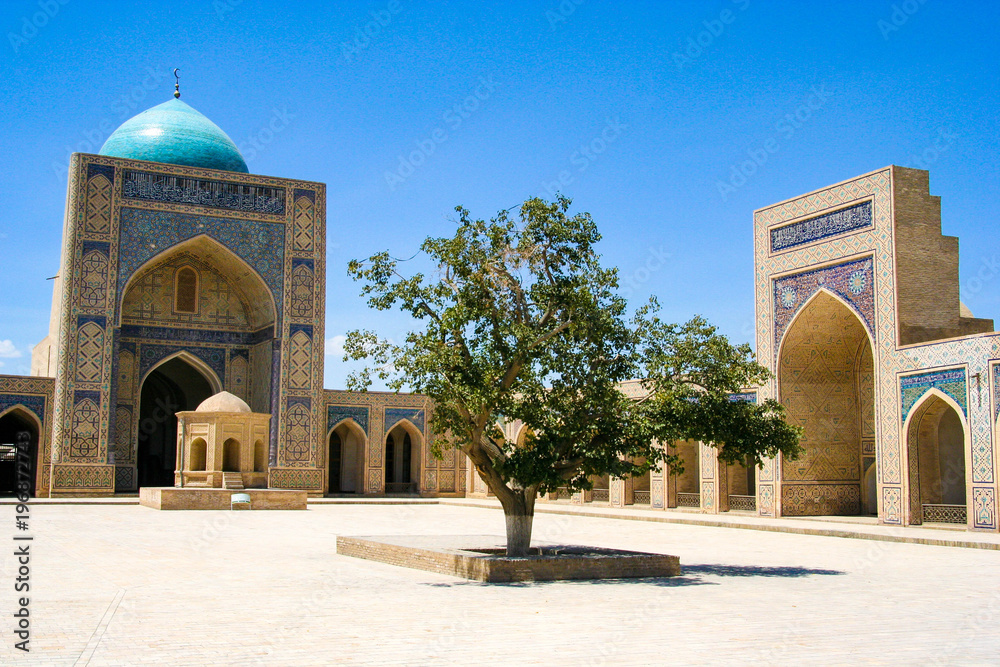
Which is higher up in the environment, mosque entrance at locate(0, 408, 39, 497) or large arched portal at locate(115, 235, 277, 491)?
large arched portal at locate(115, 235, 277, 491)

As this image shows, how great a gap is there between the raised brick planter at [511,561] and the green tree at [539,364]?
0.75 metres

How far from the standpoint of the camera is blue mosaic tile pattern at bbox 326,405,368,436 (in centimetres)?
2869

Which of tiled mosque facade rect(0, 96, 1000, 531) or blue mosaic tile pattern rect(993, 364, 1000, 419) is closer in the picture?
blue mosaic tile pattern rect(993, 364, 1000, 419)

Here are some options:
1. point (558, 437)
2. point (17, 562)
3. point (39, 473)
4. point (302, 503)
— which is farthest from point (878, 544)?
point (39, 473)

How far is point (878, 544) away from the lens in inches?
563

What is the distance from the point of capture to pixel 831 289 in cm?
1911

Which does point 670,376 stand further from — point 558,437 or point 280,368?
point 280,368

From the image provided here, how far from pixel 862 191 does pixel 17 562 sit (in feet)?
49.5

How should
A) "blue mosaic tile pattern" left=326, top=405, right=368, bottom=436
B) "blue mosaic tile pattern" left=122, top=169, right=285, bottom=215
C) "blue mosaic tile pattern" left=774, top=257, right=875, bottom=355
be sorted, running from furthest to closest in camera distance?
1. "blue mosaic tile pattern" left=326, top=405, right=368, bottom=436
2. "blue mosaic tile pattern" left=122, top=169, right=285, bottom=215
3. "blue mosaic tile pattern" left=774, top=257, right=875, bottom=355

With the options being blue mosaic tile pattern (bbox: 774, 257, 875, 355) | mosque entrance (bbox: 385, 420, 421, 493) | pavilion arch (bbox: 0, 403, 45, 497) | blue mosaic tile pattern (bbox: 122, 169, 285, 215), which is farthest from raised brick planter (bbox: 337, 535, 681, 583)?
mosque entrance (bbox: 385, 420, 421, 493)

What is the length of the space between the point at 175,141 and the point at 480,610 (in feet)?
76.4

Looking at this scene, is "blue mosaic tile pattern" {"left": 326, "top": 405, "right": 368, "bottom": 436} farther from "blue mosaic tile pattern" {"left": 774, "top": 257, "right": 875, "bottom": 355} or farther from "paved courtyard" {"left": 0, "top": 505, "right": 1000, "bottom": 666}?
"paved courtyard" {"left": 0, "top": 505, "right": 1000, "bottom": 666}

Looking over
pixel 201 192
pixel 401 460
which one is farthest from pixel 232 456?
pixel 401 460

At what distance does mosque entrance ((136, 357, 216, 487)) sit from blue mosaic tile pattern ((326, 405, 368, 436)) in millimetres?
→ 3583
